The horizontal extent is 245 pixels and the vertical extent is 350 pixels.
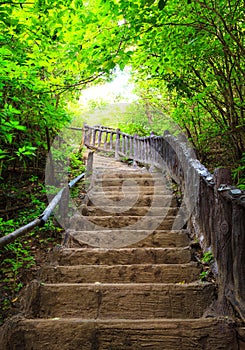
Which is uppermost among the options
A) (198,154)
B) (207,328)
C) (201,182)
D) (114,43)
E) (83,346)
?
(114,43)

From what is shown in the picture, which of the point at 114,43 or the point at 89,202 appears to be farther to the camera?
the point at 89,202

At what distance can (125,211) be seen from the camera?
4625 millimetres

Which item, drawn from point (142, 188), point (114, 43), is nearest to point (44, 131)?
point (142, 188)

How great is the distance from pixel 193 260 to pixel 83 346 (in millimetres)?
1662

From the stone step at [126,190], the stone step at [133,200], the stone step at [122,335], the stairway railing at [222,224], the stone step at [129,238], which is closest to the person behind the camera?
the stone step at [122,335]

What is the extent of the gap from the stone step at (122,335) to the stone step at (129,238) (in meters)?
1.65

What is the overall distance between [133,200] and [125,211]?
0.53 metres

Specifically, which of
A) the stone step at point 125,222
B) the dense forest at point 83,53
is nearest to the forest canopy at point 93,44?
the dense forest at point 83,53

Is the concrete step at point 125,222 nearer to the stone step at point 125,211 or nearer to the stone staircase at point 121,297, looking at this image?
the stone staircase at point 121,297

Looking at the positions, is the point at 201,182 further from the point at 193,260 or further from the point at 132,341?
the point at 132,341

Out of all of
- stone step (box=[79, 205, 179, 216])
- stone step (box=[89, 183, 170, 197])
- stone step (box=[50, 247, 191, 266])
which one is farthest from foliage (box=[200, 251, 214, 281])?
stone step (box=[89, 183, 170, 197])

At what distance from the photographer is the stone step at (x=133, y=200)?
16.1 ft

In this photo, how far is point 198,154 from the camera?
6.89 m

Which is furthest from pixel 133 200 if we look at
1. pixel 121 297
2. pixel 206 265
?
pixel 121 297
